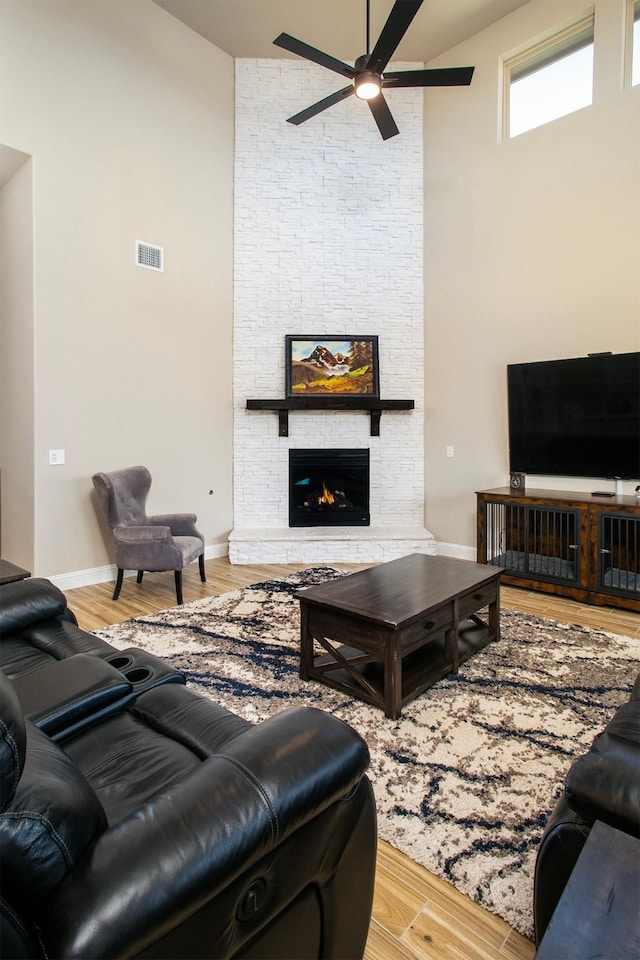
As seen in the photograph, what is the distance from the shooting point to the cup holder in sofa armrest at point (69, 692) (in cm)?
133

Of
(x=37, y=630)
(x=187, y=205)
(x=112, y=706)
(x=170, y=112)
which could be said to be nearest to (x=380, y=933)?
(x=112, y=706)

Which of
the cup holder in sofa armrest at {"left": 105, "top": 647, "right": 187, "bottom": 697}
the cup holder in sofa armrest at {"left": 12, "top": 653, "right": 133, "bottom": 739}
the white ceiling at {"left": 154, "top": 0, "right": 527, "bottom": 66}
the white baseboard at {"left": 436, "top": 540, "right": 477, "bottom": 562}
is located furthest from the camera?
the white baseboard at {"left": 436, "top": 540, "right": 477, "bottom": 562}

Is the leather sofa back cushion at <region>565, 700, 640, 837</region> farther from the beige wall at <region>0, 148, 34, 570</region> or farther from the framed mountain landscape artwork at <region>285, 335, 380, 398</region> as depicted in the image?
the framed mountain landscape artwork at <region>285, 335, 380, 398</region>

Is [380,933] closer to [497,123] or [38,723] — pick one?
[38,723]

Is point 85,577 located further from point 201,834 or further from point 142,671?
point 201,834

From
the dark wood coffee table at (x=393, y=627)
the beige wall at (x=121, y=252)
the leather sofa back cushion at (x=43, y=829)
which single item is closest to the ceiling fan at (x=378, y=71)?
the beige wall at (x=121, y=252)

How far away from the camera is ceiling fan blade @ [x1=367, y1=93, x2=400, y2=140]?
371cm

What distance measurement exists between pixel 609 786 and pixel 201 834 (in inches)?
29.9

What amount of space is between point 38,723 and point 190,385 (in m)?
4.14

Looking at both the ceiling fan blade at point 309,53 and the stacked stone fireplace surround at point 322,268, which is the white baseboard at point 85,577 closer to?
the stacked stone fireplace surround at point 322,268

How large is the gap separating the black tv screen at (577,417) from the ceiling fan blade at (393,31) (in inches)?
104

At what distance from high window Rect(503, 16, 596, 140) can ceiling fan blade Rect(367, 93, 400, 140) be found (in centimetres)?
163

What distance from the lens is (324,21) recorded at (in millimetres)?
4895

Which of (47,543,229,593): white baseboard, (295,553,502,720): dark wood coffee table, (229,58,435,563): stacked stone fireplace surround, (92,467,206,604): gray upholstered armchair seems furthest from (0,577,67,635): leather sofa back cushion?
(229,58,435,563): stacked stone fireplace surround
